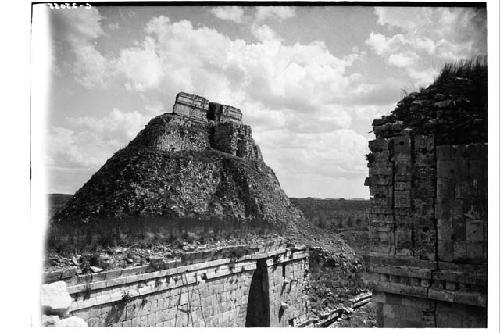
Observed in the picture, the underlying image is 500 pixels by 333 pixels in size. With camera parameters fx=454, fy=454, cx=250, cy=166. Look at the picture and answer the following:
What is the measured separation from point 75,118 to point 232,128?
18924mm

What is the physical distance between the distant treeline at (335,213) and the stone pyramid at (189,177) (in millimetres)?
6382

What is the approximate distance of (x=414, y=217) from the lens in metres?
7.25

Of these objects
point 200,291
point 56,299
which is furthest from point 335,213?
Answer: point 56,299

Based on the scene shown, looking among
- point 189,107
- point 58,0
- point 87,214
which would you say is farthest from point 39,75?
point 189,107

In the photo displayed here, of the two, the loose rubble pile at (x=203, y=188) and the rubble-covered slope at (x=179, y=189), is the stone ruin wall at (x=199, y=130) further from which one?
the rubble-covered slope at (x=179, y=189)

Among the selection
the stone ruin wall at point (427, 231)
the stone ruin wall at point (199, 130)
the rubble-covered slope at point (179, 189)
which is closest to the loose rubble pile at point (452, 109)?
the stone ruin wall at point (427, 231)

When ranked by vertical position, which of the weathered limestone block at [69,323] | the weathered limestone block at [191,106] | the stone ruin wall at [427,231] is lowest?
the weathered limestone block at [69,323]

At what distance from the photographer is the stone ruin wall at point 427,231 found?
677 centimetres

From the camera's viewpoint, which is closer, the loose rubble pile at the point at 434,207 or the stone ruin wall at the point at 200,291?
the loose rubble pile at the point at 434,207

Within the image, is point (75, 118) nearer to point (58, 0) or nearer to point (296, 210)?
point (58, 0)

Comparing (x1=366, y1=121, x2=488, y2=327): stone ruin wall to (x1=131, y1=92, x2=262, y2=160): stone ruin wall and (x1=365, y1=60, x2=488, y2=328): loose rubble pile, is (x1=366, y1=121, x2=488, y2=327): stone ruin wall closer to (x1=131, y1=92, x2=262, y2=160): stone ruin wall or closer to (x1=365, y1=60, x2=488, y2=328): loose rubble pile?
(x1=365, y1=60, x2=488, y2=328): loose rubble pile

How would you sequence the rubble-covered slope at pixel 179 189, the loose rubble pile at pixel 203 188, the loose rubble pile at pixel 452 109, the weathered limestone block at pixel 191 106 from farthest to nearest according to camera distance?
the weathered limestone block at pixel 191 106 < the rubble-covered slope at pixel 179 189 < the loose rubble pile at pixel 203 188 < the loose rubble pile at pixel 452 109

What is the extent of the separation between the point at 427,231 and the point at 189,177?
18.3 metres

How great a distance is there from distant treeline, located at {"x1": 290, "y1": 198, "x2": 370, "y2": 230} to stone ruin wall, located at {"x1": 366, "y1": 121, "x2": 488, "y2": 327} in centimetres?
2461
